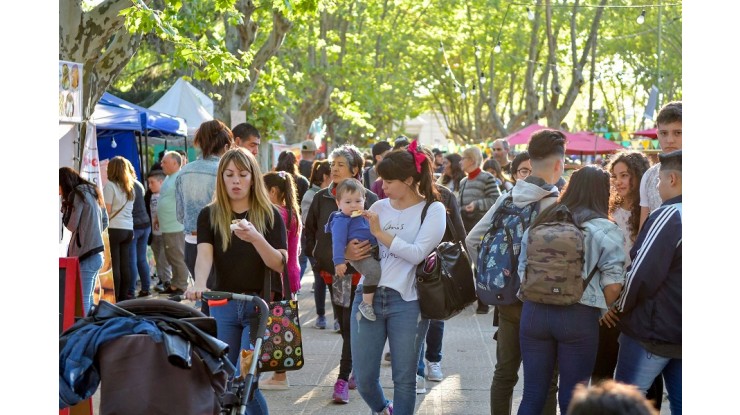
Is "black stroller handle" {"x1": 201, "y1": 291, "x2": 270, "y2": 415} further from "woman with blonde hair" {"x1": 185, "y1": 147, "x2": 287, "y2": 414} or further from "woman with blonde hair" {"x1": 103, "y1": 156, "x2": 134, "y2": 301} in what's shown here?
"woman with blonde hair" {"x1": 103, "y1": 156, "x2": 134, "y2": 301}

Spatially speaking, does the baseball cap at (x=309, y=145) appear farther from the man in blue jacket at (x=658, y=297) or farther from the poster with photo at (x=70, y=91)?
the man in blue jacket at (x=658, y=297)

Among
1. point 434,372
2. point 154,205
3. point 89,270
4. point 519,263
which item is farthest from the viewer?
point 154,205

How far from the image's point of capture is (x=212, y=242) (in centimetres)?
585

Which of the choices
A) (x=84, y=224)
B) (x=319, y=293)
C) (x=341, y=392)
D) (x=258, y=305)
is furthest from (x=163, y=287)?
(x=258, y=305)

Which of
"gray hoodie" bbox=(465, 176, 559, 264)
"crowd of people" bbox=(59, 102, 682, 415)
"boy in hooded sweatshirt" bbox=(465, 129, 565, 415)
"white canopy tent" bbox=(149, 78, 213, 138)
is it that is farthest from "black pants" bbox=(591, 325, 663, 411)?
"white canopy tent" bbox=(149, 78, 213, 138)

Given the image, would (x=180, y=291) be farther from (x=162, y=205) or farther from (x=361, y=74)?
(x=361, y=74)

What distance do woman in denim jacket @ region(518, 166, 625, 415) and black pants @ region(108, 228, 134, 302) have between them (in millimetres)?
8379

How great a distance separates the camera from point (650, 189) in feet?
21.6

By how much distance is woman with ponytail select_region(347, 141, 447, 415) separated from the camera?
5.93 metres

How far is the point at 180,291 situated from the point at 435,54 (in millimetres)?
41035

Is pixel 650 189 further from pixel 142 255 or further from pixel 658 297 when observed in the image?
pixel 142 255

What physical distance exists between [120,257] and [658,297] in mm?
9257
